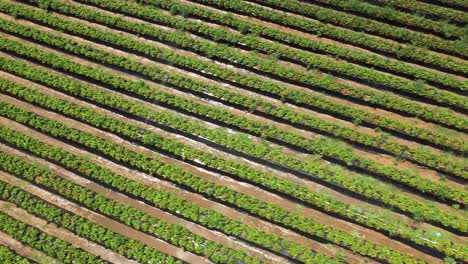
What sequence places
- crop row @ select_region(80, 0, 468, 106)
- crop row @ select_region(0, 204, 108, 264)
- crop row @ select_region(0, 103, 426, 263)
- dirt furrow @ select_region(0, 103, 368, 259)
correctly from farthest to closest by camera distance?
crop row @ select_region(80, 0, 468, 106), crop row @ select_region(0, 204, 108, 264), dirt furrow @ select_region(0, 103, 368, 259), crop row @ select_region(0, 103, 426, 263)

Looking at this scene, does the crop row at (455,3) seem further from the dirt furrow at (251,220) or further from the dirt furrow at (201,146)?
the dirt furrow at (251,220)

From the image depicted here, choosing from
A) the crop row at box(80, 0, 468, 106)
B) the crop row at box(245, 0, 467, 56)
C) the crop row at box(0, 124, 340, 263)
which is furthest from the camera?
the crop row at box(245, 0, 467, 56)

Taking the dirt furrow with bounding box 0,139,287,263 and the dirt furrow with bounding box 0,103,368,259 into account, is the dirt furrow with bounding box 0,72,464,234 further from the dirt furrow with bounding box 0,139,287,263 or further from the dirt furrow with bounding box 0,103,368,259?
the dirt furrow with bounding box 0,139,287,263

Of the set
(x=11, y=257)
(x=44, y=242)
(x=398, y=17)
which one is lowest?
(x=11, y=257)

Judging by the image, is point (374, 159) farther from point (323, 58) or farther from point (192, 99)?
point (192, 99)

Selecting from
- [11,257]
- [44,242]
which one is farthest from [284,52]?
[11,257]

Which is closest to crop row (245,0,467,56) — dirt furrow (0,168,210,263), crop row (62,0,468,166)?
crop row (62,0,468,166)

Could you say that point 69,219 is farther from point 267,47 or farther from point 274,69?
point 267,47
